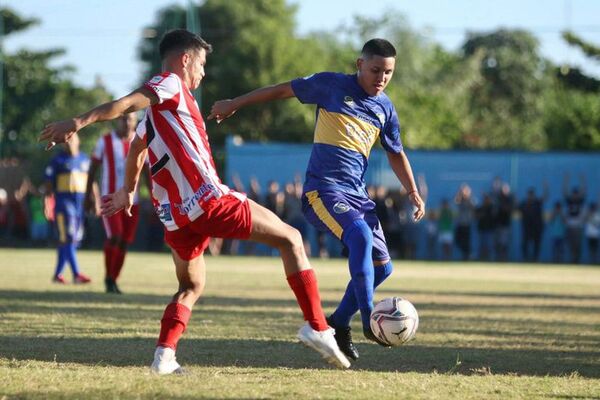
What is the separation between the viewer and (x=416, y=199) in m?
8.97

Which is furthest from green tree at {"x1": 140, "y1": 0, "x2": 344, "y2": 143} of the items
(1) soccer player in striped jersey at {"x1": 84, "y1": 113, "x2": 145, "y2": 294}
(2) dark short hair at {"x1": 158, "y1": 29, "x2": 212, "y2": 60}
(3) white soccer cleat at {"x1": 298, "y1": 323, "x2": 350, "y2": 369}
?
(3) white soccer cleat at {"x1": 298, "y1": 323, "x2": 350, "y2": 369}

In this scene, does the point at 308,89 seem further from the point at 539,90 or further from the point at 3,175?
the point at 539,90

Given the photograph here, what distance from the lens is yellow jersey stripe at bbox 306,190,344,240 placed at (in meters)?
8.45

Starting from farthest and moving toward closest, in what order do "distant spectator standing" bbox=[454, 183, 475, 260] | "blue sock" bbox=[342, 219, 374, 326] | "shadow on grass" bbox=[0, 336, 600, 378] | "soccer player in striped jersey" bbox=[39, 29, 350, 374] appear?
"distant spectator standing" bbox=[454, 183, 475, 260] < "blue sock" bbox=[342, 219, 374, 326] < "shadow on grass" bbox=[0, 336, 600, 378] < "soccer player in striped jersey" bbox=[39, 29, 350, 374]

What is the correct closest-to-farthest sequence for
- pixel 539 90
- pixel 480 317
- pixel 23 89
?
pixel 480 317 → pixel 23 89 → pixel 539 90

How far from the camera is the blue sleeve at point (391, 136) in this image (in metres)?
8.85

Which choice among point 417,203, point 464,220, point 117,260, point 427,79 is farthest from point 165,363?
point 427,79

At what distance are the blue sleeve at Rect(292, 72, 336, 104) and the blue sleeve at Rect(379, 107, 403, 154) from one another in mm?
541

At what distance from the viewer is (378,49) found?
8.48 m

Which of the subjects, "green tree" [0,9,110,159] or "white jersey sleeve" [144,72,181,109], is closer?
"white jersey sleeve" [144,72,181,109]

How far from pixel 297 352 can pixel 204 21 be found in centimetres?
6753

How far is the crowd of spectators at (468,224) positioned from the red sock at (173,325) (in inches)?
972

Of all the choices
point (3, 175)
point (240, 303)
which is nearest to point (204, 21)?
point (3, 175)

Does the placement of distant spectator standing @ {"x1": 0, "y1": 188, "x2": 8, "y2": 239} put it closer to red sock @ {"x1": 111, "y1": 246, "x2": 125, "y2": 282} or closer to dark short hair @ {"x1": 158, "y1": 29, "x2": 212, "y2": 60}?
red sock @ {"x1": 111, "y1": 246, "x2": 125, "y2": 282}
